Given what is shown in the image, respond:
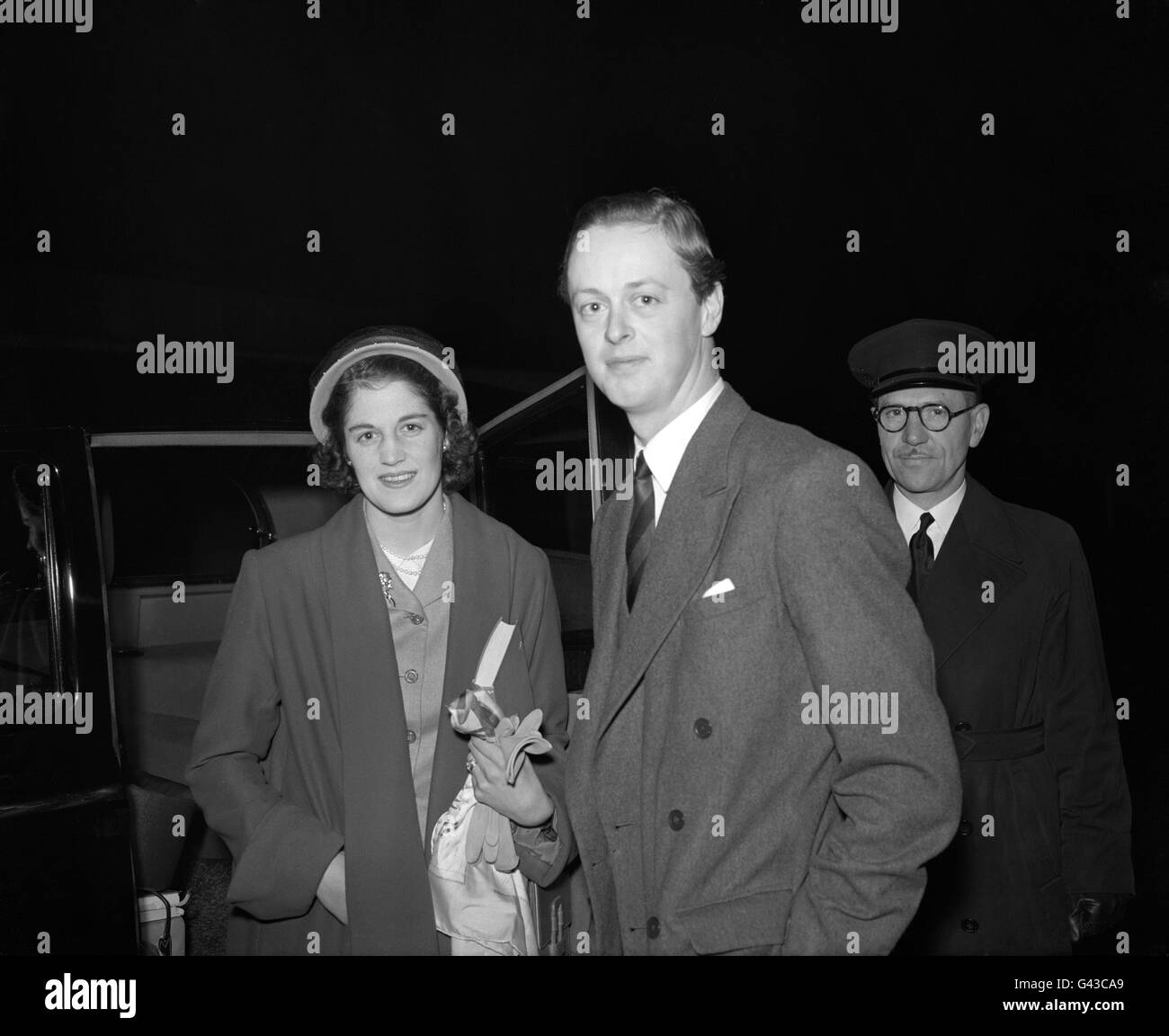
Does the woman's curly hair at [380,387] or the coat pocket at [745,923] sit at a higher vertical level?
the woman's curly hair at [380,387]

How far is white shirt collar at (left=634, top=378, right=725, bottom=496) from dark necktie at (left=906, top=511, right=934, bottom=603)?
85 cm

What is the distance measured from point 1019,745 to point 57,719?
1956 mm

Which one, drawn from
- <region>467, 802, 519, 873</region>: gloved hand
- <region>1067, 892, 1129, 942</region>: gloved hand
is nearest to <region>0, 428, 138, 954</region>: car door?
<region>467, 802, 519, 873</region>: gloved hand

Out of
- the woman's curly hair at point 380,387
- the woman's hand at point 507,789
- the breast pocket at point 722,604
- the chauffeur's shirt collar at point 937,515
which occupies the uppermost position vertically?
the woman's curly hair at point 380,387

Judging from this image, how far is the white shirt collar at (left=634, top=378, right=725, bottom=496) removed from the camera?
5.35ft

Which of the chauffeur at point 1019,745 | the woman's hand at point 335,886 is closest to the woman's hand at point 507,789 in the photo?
the woman's hand at point 335,886

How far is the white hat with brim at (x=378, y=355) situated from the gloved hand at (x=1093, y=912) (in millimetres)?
1678

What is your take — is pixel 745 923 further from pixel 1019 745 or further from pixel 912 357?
pixel 912 357

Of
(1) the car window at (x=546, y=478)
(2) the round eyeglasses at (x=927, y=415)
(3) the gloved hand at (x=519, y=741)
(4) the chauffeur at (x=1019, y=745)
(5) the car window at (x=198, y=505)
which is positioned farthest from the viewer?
(5) the car window at (x=198, y=505)

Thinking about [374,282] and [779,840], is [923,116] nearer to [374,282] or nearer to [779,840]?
[374,282]

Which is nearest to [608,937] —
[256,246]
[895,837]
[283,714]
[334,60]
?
[895,837]

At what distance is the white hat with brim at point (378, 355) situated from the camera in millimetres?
2051

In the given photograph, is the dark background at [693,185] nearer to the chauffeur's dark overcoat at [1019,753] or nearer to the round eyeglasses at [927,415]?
the round eyeglasses at [927,415]

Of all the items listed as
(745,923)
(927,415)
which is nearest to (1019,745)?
(927,415)
